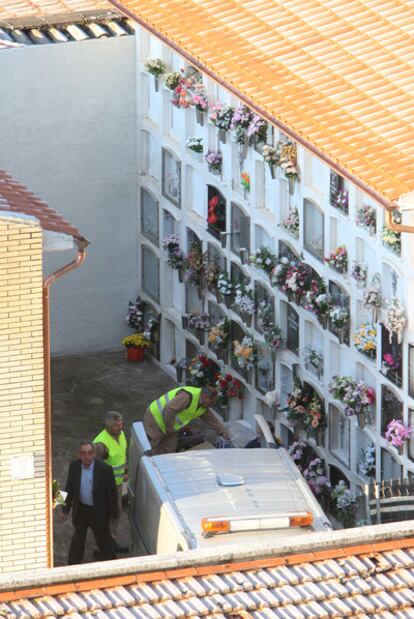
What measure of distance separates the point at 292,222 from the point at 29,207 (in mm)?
4996

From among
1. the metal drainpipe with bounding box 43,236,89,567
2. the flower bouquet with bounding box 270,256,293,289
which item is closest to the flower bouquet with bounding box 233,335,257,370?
the flower bouquet with bounding box 270,256,293,289

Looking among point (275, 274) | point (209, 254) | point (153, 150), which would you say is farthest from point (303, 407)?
point (153, 150)

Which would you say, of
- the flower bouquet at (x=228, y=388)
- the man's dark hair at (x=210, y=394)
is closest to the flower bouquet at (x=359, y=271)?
the man's dark hair at (x=210, y=394)

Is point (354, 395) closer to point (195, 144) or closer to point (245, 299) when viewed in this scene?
point (245, 299)

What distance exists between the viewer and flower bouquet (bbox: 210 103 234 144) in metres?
24.8

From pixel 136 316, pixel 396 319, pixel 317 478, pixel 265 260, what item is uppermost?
pixel 396 319

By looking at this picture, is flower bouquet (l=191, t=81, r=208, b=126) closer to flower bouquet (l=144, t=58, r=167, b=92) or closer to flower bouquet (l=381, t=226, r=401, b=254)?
flower bouquet (l=144, t=58, r=167, b=92)

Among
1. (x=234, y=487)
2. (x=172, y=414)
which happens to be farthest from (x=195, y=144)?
(x=234, y=487)

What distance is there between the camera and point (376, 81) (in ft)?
69.2

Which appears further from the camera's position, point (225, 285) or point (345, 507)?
point (225, 285)

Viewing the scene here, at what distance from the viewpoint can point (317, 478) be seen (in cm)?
2325

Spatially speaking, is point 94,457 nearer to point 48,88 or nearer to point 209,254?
point 209,254

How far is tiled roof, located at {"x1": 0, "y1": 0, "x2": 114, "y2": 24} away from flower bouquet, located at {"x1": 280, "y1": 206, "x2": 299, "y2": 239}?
507 centimetres

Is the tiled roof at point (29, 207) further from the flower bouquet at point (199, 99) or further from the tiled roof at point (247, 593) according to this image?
the flower bouquet at point (199, 99)
